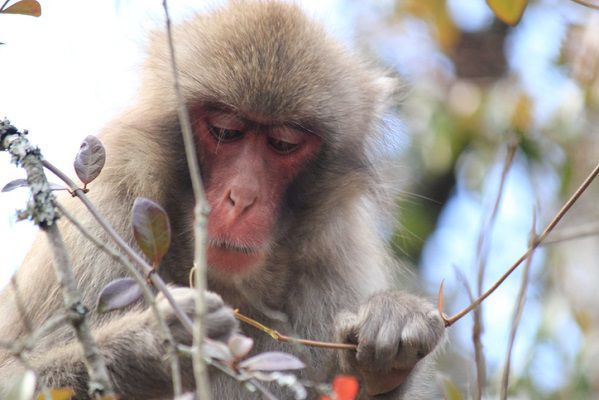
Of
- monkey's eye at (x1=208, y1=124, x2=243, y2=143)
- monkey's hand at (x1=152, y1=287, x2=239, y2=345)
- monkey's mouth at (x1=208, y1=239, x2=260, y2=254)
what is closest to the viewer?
monkey's hand at (x1=152, y1=287, x2=239, y2=345)

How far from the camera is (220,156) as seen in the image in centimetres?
392

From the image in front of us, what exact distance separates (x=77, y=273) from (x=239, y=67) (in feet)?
3.37

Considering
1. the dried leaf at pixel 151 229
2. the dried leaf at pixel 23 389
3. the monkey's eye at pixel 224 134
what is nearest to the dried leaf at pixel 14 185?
the dried leaf at pixel 151 229

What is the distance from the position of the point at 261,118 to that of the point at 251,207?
16.2 inches

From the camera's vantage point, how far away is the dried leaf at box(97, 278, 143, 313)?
7.83ft

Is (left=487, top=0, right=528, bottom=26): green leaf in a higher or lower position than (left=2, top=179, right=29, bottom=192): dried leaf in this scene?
higher

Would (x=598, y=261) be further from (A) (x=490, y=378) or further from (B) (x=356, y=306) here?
(B) (x=356, y=306)

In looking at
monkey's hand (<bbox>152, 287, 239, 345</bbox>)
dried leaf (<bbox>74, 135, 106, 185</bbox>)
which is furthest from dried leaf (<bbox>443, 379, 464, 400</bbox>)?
dried leaf (<bbox>74, 135, 106, 185</bbox>)

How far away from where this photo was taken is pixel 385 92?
4.83m

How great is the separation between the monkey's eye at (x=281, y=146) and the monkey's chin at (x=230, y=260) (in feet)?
1.60

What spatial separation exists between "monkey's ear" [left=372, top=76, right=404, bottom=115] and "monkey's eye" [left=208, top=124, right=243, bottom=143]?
0.98 metres

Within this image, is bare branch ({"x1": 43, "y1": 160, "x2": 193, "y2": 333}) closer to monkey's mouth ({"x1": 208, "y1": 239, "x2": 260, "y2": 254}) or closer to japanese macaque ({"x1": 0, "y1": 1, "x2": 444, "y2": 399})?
japanese macaque ({"x1": 0, "y1": 1, "x2": 444, "y2": 399})

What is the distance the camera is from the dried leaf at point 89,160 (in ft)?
9.03

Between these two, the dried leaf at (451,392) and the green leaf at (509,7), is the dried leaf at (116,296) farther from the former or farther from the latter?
the green leaf at (509,7)
